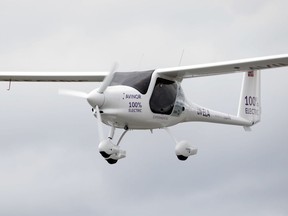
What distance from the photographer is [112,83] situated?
37.3m

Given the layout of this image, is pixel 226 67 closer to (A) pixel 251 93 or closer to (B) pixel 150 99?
(B) pixel 150 99

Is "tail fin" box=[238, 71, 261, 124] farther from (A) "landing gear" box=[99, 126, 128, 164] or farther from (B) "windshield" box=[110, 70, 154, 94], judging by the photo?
(A) "landing gear" box=[99, 126, 128, 164]

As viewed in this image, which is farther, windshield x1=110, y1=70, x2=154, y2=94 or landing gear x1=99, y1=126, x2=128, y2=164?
windshield x1=110, y1=70, x2=154, y2=94

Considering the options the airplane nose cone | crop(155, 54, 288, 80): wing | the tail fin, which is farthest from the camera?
the tail fin

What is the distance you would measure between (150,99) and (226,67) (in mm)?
2928

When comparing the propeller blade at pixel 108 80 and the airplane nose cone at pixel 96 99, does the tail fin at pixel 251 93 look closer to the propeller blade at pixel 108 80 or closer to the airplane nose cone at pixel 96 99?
the propeller blade at pixel 108 80

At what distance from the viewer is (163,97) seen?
37969mm

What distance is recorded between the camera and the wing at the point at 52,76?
134 ft

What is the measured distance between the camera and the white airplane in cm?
3666

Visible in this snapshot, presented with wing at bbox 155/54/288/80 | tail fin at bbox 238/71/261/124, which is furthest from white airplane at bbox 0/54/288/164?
tail fin at bbox 238/71/261/124

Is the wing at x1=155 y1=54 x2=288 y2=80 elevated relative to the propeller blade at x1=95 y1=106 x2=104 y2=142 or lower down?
elevated

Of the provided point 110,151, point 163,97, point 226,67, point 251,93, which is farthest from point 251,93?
point 110,151

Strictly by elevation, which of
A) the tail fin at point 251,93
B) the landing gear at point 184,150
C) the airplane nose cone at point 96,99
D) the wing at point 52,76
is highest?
the tail fin at point 251,93

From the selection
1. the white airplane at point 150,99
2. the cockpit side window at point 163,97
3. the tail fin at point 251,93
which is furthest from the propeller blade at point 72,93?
the tail fin at point 251,93
